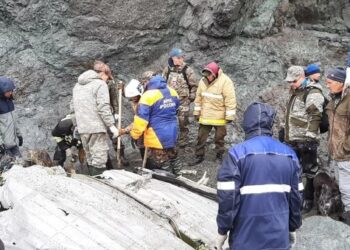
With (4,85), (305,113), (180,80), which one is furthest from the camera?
(180,80)

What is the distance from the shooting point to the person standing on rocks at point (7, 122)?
8.47 metres

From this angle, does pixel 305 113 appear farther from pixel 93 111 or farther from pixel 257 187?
pixel 93 111

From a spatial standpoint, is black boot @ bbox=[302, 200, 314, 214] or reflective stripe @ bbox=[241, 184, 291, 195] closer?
reflective stripe @ bbox=[241, 184, 291, 195]

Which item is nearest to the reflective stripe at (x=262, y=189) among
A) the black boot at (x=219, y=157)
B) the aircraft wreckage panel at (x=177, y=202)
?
the aircraft wreckage panel at (x=177, y=202)

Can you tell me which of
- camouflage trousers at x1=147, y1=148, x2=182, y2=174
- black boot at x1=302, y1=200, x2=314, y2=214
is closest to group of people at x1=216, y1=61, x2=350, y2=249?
black boot at x1=302, y1=200, x2=314, y2=214

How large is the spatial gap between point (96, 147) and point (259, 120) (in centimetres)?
429

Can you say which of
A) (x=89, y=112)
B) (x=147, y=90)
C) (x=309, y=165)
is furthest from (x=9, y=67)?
(x=309, y=165)

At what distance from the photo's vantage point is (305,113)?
690 cm

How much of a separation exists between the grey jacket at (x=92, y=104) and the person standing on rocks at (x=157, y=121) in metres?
0.61

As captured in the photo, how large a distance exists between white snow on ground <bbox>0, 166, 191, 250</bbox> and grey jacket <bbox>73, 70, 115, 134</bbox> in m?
1.89

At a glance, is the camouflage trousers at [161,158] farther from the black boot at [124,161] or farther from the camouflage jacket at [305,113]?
the camouflage jacket at [305,113]

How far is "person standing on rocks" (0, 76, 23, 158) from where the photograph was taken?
333 inches

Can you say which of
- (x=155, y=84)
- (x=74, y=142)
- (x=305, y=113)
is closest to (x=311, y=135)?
(x=305, y=113)

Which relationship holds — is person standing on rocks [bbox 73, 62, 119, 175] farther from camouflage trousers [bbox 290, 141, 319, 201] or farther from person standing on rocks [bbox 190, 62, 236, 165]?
camouflage trousers [bbox 290, 141, 319, 201]
